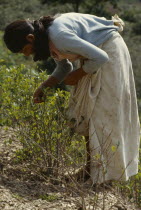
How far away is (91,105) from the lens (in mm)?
3770

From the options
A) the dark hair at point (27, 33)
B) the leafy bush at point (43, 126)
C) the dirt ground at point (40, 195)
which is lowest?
the dirt ground at point (40, 195)

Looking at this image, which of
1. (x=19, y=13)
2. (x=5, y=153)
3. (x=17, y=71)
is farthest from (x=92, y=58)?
(x=19, y=13)

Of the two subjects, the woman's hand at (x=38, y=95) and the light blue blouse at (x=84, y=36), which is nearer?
the light blue blouse at (x=84, y=36)

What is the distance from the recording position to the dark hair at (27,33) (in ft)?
11.3

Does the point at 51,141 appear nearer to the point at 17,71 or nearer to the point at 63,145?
the point at 63,145

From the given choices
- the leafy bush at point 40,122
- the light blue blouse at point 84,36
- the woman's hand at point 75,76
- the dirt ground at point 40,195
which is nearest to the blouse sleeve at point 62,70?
the leafy bush at point 40,122

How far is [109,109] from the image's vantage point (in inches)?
148

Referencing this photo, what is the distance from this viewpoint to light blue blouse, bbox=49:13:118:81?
11.0 feet

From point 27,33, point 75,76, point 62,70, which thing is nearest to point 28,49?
point 27,33

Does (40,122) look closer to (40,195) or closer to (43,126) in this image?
(43,126)

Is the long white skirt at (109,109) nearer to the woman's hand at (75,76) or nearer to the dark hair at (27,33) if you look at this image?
the woman's hand at (75,76)

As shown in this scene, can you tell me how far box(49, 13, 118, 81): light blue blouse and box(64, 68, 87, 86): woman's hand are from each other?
0.35 ft

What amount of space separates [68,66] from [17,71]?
414mm

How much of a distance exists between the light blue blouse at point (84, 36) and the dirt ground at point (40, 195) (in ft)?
2.85
